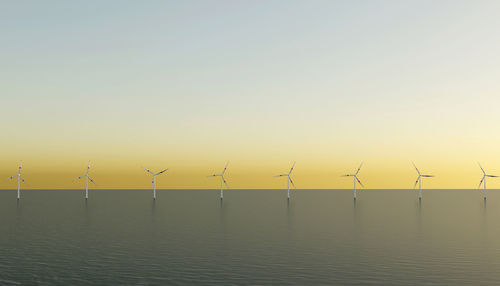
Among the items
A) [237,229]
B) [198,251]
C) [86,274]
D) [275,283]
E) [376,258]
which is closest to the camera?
[275,283]

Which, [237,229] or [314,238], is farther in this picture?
[237,229]

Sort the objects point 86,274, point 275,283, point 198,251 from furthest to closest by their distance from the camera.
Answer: point 198,251, point 86,274, point 275,283

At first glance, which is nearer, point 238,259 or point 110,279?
point 110,279

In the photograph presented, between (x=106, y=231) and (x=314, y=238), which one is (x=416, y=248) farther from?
(x=106, y=231)

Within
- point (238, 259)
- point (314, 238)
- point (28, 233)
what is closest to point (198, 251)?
point (238, 259)

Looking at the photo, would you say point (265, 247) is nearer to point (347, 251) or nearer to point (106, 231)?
point (347, 251)

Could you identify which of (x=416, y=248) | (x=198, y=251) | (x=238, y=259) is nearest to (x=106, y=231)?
(x=198, y=251)

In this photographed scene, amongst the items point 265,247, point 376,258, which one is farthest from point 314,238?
point 376,258

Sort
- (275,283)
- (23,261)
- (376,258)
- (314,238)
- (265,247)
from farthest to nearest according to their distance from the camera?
(314,238)
(265,247)
(376,258)
(23,261)
(275,283)

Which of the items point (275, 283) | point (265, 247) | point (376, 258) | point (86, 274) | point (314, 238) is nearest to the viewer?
point (275, 283)
